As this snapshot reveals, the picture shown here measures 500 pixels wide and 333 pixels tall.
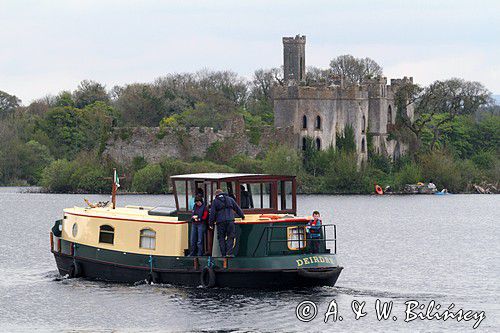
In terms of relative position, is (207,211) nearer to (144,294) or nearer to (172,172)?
(144,294)

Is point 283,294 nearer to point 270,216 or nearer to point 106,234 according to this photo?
point 270,216

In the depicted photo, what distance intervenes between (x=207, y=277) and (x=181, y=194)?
2647 mm

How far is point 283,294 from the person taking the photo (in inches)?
1271

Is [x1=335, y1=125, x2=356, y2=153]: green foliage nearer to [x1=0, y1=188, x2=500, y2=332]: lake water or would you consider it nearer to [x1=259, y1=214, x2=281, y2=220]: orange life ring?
[x1=0, y1=188, x2=500, y2=332]: lake water

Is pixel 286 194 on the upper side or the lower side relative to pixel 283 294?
upper

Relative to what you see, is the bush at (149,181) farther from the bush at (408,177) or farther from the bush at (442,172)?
the bush at (442,172)

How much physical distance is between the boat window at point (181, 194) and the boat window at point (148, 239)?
2.99 ft

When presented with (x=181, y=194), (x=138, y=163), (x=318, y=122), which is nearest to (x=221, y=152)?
(x=138, y=163)

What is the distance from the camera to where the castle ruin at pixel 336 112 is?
9450 cm

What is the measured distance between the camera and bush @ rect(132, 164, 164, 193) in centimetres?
8962

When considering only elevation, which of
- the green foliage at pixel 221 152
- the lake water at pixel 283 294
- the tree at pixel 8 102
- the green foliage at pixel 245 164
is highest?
the tree at pixel 8 102

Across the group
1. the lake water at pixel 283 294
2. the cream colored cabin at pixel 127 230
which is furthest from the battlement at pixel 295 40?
the cream colored cabin at pixel 127 230

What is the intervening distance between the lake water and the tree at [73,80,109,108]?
66.5 metres

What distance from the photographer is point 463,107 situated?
384ft
